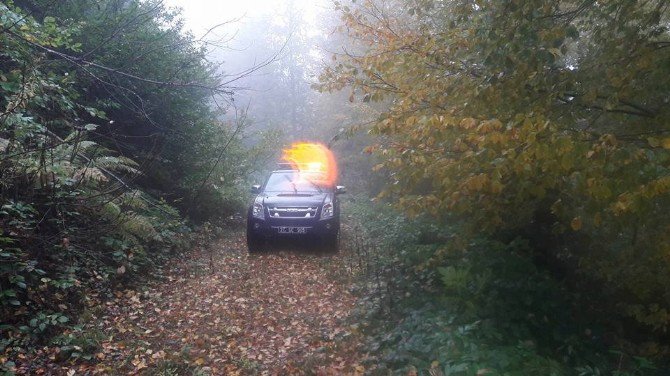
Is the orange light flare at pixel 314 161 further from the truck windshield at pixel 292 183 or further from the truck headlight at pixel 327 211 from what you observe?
the truck headlight at pixel 327 211

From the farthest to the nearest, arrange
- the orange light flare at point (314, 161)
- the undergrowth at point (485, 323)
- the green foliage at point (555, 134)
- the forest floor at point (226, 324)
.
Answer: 1. the orange light flare at point (314, 161)
2. the forest floor at point (226, 324)
3. the undergrowth at point (485, 323)
4. the green foliage at point (555, 134)

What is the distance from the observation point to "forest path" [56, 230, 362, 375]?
514 centimetres

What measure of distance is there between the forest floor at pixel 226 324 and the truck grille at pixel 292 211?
105 cm

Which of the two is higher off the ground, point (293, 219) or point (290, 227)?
point (293, 219)

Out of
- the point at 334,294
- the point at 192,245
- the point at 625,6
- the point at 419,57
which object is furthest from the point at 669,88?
the point at 192,245

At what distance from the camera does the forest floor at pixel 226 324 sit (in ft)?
16.6

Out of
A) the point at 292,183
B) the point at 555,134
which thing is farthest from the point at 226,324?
the point at 292,183

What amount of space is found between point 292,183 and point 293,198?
0.95m

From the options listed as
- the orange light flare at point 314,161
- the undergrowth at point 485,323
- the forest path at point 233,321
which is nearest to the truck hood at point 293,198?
the orange light flare at point 314,161

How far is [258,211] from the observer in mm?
9977

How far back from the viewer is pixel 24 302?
545 centimetres

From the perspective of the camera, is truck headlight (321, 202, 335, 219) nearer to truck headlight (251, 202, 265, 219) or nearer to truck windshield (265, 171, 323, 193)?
truck windshield (265, 171, 323, 193)

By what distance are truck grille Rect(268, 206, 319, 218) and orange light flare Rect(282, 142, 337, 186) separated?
1.30 metres

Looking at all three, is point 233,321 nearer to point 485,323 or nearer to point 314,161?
point 485,323
